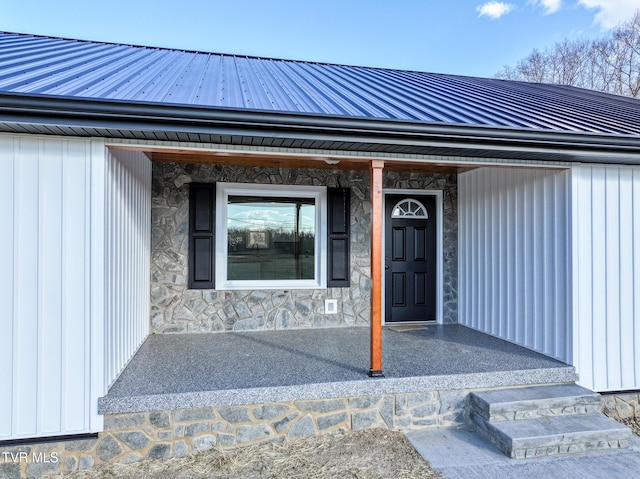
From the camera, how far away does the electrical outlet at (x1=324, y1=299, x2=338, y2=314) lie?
5.56m

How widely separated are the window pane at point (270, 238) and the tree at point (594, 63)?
1262cm

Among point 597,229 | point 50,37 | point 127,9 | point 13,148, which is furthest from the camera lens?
point 127,9

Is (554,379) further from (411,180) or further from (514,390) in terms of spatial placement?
(411,180)

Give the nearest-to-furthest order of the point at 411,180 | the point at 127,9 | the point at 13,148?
the point at 13,148 → the point at 411,180 → the point at 127,9

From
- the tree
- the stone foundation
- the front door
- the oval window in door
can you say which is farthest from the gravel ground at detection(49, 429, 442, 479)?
the tree

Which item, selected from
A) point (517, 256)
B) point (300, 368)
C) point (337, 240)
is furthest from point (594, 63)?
point (300, 368)

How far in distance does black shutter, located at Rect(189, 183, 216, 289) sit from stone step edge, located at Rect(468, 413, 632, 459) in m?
3.63

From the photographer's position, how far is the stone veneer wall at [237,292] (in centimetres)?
518

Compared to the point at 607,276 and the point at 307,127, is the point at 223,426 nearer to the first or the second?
the point at 307,127

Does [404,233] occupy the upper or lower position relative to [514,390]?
upper

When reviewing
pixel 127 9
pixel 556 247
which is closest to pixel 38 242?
pixel 556 247

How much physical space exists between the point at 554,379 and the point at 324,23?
12237 millimetres

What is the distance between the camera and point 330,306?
557 cm

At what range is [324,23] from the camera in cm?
1267
